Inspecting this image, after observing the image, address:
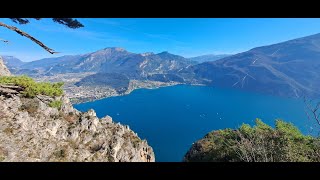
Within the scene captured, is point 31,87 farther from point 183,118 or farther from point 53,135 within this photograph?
point 183,118

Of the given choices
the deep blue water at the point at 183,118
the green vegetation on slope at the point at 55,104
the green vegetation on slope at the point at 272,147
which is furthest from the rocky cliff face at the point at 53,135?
the deep blue water at the point at 183,118

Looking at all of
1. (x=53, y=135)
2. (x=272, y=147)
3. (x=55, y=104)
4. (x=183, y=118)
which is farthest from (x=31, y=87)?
(x=183, y=118)

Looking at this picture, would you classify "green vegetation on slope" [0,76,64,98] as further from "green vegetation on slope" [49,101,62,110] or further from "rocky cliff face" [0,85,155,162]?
"green vegetation on slope" [49,101,62,110]

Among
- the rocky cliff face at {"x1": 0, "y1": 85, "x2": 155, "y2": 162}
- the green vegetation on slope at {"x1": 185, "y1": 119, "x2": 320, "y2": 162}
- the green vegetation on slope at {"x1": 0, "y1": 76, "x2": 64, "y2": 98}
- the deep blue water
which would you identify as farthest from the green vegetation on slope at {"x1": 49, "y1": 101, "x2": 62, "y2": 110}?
the deep blue water
